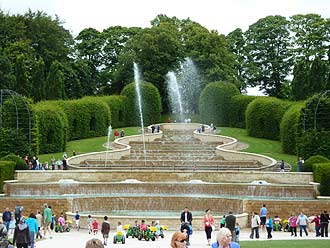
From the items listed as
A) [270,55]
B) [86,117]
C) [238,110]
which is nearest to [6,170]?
[86,117]

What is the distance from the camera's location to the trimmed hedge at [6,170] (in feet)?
125

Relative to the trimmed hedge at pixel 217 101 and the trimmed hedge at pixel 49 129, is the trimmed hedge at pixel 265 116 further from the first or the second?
the trimmed hedge at pixel 49 129

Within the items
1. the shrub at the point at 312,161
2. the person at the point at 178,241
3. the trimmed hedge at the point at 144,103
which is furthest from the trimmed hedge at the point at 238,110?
the person at the point at 178,241

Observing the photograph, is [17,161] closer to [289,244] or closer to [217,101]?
[289,244]

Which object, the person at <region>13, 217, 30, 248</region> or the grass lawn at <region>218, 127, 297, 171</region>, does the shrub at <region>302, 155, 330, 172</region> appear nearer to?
the grass lawn at <region>218, 127, 297, 171</region>

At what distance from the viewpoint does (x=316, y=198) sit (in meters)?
Answer: 35.0

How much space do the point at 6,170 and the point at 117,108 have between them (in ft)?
104

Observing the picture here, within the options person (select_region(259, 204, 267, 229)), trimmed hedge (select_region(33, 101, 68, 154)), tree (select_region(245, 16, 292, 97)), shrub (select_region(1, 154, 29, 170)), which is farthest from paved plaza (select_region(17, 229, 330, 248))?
tree (select_region(245, 16, 292, 97))

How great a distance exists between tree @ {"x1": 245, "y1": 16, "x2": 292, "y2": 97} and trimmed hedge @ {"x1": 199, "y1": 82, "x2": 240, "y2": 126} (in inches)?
459

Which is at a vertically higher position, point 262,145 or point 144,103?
point 144,103

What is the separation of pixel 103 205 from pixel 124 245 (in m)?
10.3

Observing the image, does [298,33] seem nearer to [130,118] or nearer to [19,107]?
[130,118]

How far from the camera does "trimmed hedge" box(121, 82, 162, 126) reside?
7194cm

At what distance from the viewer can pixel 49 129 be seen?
52062 mm
